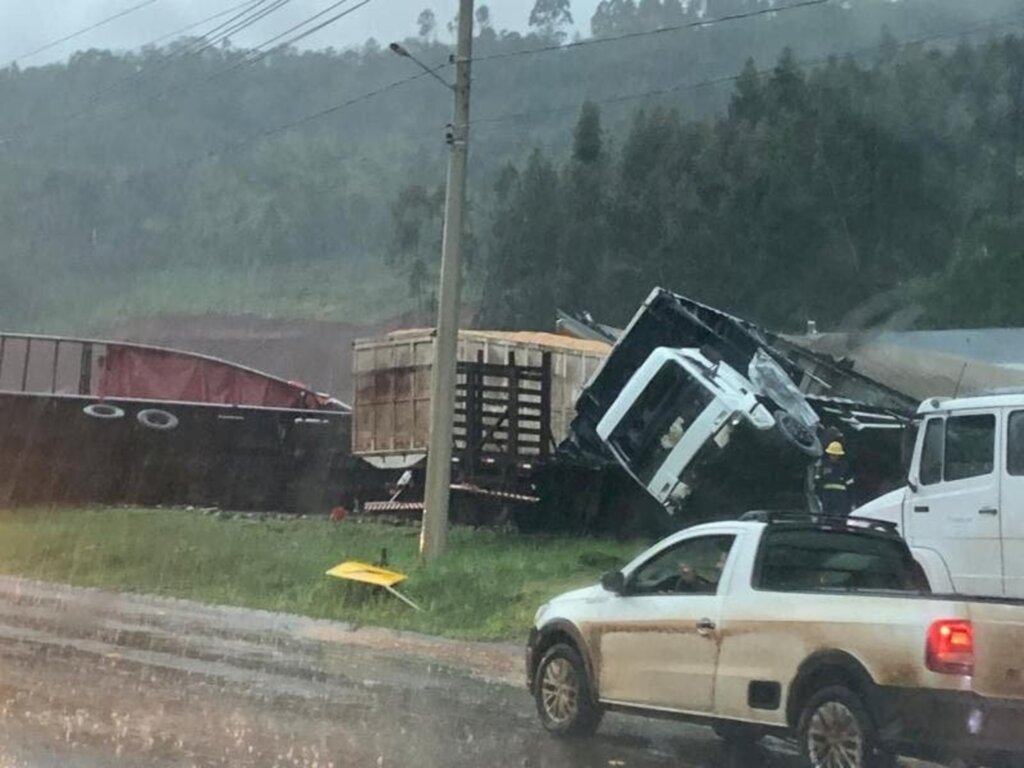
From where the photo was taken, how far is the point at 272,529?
78.6 ft

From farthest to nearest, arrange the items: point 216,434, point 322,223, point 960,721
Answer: point 322,223 < point 216,434 < point 960,721

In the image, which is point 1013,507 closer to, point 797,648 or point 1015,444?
point 1015,444

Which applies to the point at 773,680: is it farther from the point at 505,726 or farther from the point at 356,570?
the point at 356,570

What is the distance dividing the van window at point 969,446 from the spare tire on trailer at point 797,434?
216 inches

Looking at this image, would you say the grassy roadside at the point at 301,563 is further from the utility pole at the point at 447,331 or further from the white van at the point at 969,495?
the white van at the point at 969,495

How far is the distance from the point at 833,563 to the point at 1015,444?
3.85 meters

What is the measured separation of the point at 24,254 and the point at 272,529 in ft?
123

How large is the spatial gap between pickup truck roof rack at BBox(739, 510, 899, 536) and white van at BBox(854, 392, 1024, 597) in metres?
2.73

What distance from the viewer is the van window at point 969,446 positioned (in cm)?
1222

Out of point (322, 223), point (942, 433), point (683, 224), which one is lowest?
point (942, 433)

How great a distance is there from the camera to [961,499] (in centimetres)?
1234

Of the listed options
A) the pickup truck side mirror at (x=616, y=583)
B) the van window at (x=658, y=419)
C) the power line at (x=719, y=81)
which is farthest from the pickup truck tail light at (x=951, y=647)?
the power line at (x=719, y=81)

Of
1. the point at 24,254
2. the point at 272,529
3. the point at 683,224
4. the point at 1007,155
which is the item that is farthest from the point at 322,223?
the point at 272,529

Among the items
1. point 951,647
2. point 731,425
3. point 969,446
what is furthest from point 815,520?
Result: point 731,425
